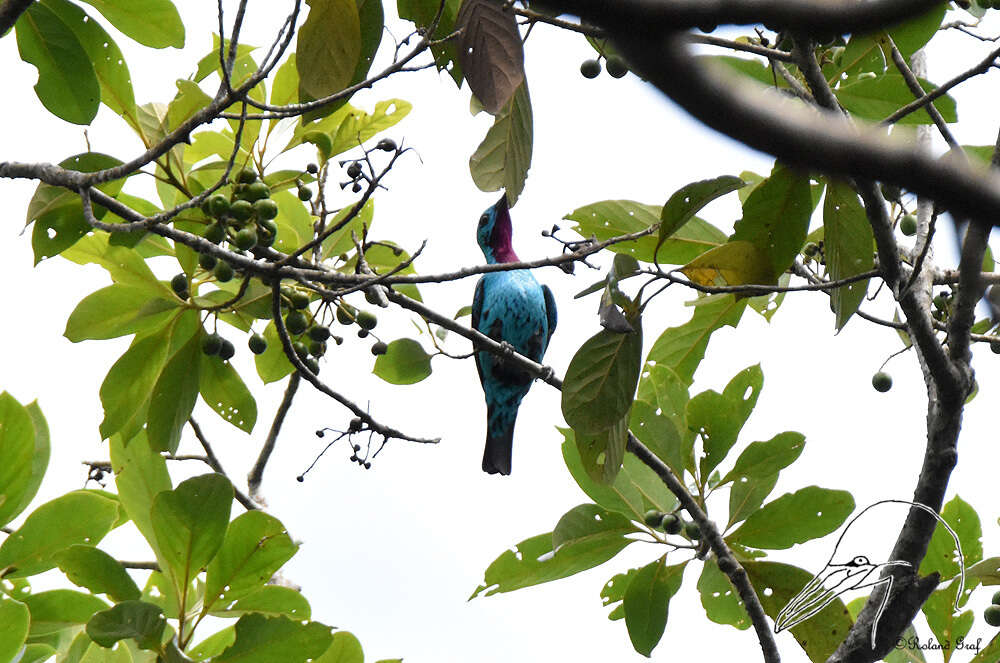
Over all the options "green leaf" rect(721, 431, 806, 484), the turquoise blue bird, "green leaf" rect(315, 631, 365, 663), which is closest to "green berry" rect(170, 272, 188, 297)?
"green leaf" rect(315, 631, 365, 663)

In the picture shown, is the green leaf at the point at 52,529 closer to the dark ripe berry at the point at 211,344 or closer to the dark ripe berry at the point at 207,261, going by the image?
the dark ripe berry at the point at 211,344

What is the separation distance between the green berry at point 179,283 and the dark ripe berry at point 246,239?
332 mm

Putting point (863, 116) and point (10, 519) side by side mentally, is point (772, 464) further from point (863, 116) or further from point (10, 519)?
point (10, 519)

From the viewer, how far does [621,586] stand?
338 cm

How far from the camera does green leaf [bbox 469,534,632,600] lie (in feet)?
10.2

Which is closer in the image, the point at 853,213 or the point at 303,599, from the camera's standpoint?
the point at 853,213

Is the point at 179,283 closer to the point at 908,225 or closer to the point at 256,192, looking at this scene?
the point at 256,192

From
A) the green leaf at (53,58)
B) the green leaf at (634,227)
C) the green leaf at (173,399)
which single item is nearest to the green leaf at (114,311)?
the green leaf at (173,399)

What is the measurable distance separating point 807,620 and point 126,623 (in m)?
1.80

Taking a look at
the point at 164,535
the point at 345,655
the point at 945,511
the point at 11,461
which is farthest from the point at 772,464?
the point at 11,461

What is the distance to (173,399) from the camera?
2871 millimetres

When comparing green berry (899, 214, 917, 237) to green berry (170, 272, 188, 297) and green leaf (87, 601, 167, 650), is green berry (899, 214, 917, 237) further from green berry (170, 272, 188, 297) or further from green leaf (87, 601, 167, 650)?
green leaf (87, 601, 167, 650)

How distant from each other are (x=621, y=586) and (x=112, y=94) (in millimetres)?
2159

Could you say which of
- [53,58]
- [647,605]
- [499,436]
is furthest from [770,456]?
[499,436]
